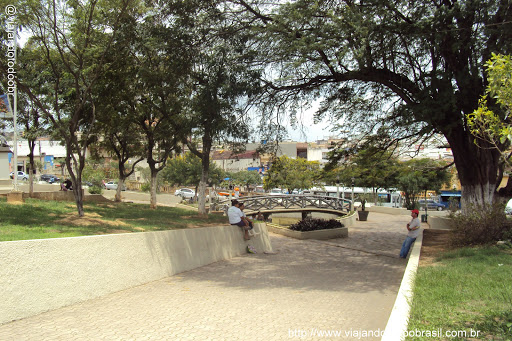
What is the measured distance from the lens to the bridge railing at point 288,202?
28234mm

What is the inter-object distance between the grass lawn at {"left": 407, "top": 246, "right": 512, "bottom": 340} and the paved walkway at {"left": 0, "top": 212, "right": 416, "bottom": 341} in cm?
→ 69

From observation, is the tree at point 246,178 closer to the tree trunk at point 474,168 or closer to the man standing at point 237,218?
the man standing at point 237,218

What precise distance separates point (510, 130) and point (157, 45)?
10.1 meters

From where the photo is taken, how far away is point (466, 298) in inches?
235

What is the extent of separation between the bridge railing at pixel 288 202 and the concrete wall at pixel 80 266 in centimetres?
1814

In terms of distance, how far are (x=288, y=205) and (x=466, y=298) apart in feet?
77.8

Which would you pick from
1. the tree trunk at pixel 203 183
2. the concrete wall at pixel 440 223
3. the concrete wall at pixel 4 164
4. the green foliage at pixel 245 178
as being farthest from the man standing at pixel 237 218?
the green foliage at pixel 245 178

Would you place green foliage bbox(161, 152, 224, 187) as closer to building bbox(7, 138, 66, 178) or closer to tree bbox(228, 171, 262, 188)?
tree bbox(228, 171, 262, 188)

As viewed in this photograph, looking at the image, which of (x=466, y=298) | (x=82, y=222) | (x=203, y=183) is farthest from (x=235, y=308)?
(x=203, y=183)

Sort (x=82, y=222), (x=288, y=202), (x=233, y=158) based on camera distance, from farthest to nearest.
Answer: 1. (x=288, y=202)
2. (x=233, y=158)
3. (x=82, y=222)

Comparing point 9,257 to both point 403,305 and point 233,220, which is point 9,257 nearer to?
point 403,305

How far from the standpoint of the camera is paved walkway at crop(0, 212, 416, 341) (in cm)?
528

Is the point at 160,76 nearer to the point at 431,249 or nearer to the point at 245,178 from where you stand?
the point at 431,249

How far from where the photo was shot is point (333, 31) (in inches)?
412
